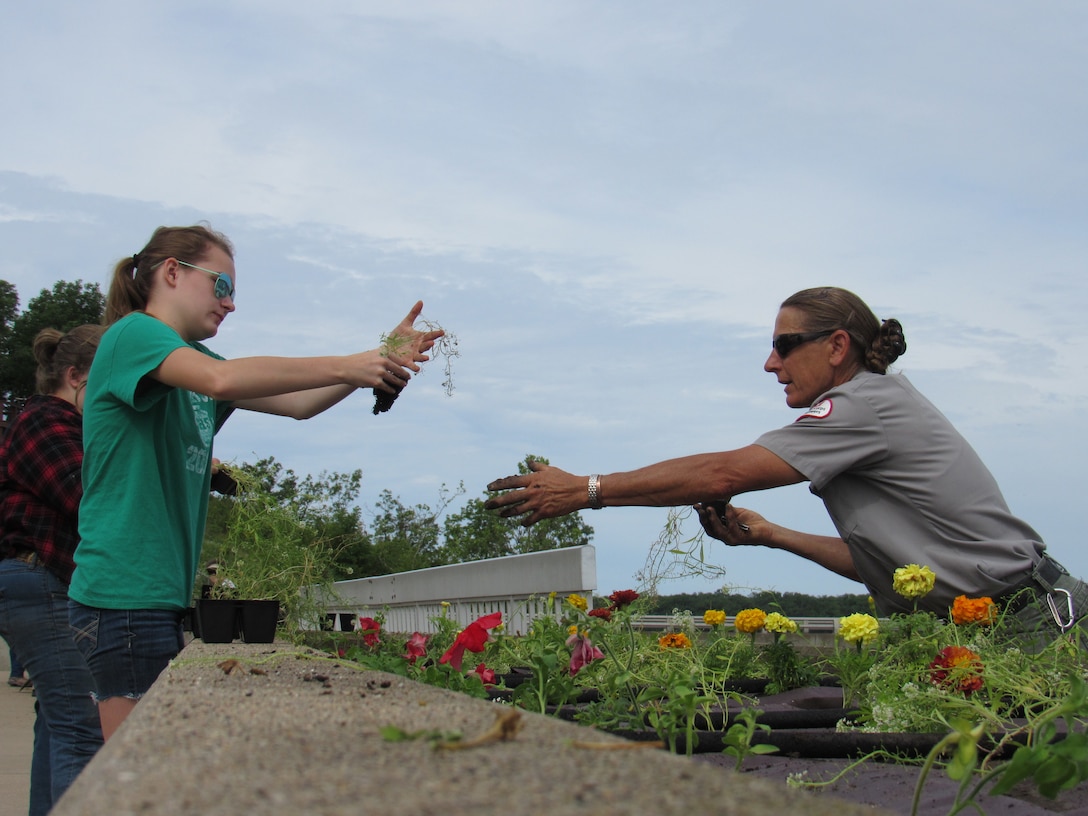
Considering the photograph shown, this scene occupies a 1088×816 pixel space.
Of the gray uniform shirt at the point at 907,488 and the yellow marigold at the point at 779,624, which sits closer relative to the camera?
the gray uniform shirt at the point at 907,488

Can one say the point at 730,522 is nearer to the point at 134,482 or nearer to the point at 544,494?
the point at 544,494

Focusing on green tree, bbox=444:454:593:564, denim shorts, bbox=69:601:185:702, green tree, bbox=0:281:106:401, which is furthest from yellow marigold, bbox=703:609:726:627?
green tree, bbox=0:281:106:401

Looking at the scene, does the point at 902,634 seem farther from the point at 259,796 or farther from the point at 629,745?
the point at 259,796

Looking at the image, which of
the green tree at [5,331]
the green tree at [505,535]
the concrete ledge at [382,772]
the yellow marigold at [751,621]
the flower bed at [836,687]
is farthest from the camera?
the green tree at [5,331]

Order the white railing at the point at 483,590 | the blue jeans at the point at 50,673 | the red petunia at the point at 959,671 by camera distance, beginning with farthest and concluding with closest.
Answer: the white railing at the point at 483,590 < the blue jeans at the point at 50,673 < the red petunia at the point at 959,671

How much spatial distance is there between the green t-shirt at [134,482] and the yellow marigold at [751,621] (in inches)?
74.2

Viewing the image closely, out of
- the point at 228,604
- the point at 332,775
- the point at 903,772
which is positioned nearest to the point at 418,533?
the point at 228,604

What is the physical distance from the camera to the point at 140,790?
2.99 feet

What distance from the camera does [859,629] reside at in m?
2.92

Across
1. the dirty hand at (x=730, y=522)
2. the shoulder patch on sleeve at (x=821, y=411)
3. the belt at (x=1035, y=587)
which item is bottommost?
the belt at (x=1035, y=587)

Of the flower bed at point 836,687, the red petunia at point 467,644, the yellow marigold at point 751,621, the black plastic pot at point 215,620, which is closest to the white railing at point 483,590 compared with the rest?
the yellow marigold at point 751,621

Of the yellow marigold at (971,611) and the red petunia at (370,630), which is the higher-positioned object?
the yellow marigold at (971,611)

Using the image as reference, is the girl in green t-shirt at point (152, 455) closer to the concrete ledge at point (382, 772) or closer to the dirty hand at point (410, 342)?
the dirty hand at point (410, 342)

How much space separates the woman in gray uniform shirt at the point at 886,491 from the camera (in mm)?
3322
